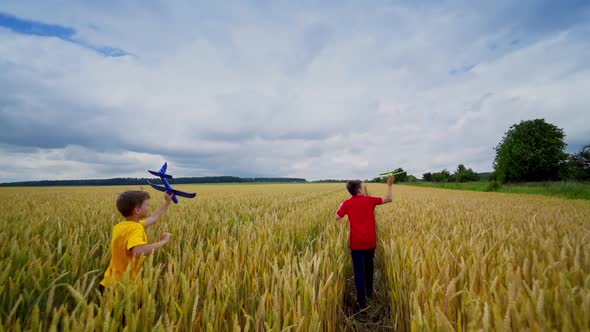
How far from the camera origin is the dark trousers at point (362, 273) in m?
2.54

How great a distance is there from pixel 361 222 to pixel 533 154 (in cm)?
4510

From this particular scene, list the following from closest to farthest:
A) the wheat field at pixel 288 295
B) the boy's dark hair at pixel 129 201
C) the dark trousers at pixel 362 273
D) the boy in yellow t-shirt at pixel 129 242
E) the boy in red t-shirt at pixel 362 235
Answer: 1. the wheat field at pixel 288 295
2. the boy in yellow t-shirt at pixel 129 242
3. the boy's dark hair at pixel 129 201
4. the dark trousers at pixel 362 273
5. the boy in red t-shirt at pixel 362 235

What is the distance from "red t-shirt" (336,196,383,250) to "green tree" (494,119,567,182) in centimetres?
4442

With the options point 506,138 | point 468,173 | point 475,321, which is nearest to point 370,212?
point 475,321

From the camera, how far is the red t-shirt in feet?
9.21

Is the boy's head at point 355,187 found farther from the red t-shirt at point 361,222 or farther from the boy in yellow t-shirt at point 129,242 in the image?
the boy in yellow t-shirt at point 129,242

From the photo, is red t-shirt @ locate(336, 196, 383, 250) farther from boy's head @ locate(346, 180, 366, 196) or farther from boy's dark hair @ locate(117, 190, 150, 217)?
boy's dark hair @ locate(117, 190, 150, 217)

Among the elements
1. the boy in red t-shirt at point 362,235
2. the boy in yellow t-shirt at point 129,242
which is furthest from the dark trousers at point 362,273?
the boy in yellow t-shirt at point 129,242

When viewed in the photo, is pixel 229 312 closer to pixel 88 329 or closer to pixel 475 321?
pixel 88 329

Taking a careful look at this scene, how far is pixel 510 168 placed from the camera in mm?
35969

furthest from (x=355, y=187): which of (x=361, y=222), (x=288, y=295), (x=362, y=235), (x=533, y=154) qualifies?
(x=533, y=154)

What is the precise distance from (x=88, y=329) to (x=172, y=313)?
349 mm

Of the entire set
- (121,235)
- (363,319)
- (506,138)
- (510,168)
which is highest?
(506,138)

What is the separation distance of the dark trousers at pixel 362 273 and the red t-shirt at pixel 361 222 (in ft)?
0.32
